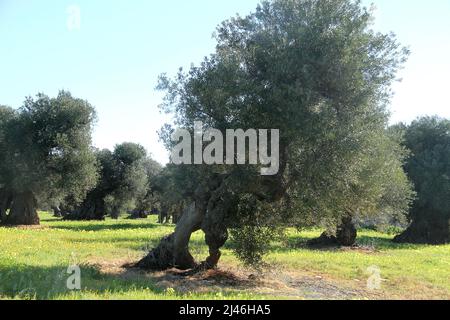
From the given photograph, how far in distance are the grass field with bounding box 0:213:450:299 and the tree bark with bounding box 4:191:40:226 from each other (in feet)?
67.0

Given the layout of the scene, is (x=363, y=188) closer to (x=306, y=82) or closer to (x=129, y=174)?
(x=306, y=82)

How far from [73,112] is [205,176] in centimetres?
3036

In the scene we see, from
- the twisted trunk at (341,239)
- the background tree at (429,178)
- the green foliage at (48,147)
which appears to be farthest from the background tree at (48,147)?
the background tree at (429,178)

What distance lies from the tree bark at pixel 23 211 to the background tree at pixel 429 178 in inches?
1430

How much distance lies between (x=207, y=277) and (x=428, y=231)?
34134 mm

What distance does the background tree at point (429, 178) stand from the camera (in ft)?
136

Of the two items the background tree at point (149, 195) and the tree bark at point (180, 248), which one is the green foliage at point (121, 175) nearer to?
the background tree at point (149, 195)

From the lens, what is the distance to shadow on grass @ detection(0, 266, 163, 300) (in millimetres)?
11008

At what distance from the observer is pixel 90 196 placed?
6469 cm

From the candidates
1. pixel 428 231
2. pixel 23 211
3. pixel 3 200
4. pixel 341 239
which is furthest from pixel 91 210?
pixel 428 231

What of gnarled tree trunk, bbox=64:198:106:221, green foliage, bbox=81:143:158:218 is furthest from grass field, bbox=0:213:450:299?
gnarled tree trunk, bbox=64:198:106:221

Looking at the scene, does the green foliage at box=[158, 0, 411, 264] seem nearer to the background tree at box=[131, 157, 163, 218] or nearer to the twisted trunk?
the twisted trunk

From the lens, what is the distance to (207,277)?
17.2 m
